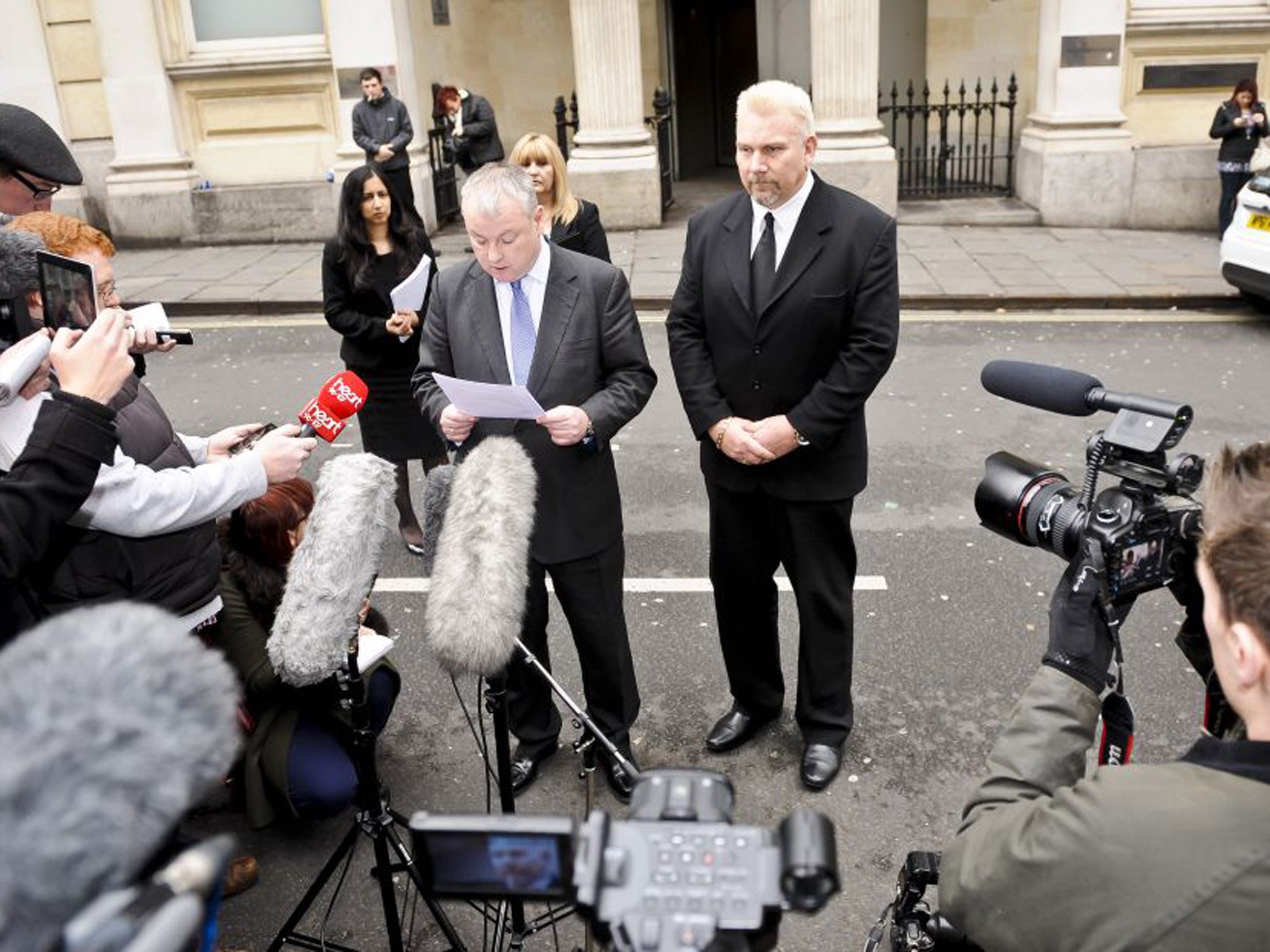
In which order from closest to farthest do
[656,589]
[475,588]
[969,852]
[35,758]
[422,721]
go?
[35,758] < [969,852] < [475,588] < [422,721] < [656,589]

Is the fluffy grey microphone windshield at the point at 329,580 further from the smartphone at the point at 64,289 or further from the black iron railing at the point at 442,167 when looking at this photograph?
the black iron railing at the point at 442,167

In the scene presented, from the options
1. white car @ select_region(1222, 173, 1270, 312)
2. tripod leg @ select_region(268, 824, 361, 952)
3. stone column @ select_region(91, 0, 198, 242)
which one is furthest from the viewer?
stone column @ select_region(91, 0, 198, 242)

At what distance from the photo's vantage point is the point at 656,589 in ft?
17.3

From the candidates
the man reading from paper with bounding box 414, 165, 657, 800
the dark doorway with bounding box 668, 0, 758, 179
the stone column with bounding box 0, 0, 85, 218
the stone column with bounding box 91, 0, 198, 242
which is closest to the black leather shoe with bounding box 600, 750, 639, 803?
the man reading from paper with bounding box 414, 165, 657, 800

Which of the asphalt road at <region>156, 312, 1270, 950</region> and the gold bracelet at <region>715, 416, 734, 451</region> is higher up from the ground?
the gold bracelet at <region>715, 416, 734, 451</region>

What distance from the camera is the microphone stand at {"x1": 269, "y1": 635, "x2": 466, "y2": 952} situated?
253 cm

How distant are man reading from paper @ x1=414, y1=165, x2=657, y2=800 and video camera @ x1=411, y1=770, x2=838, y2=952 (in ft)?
6.91

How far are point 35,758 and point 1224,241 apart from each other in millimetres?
10205

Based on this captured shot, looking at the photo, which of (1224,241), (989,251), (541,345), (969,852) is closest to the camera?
(969,852)

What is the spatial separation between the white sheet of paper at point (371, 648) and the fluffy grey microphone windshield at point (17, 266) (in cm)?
126

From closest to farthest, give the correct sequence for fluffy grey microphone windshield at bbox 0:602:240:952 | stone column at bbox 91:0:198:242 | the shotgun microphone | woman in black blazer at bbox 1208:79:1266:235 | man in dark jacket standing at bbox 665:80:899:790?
fluffy grey microphone windshield at bbox 0:602:240:952
the shotgun microphone
man in dark jacket standing at bbox 665:80:899:790
woman in black blazer at bbox 1208:79:1266:235
stone column at bbox 91:0:198:242

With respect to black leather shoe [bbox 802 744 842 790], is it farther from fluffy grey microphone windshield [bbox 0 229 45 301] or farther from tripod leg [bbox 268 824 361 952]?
fluffy grey microphone windshield [bbox 0 229 45 301]

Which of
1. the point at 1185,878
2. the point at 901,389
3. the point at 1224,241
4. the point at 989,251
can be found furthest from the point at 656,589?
the point at 989,251

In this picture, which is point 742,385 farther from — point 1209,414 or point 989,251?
point 989,251
